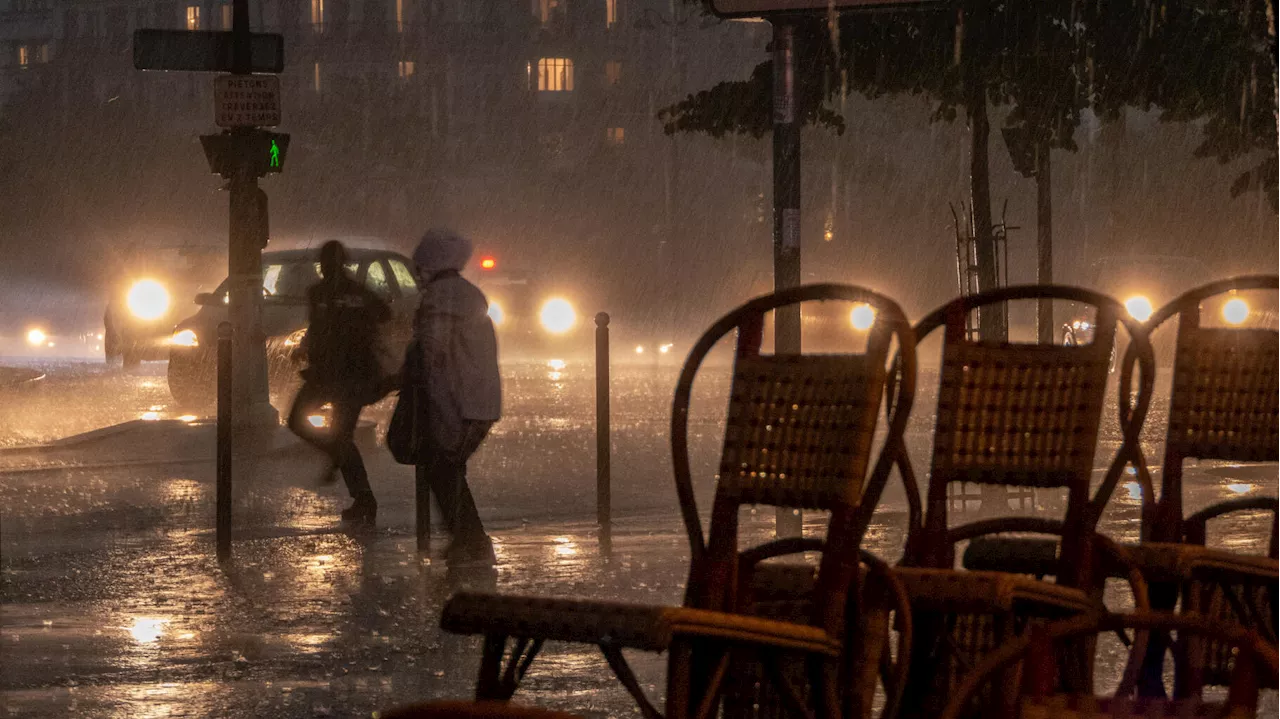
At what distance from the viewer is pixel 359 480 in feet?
40.0

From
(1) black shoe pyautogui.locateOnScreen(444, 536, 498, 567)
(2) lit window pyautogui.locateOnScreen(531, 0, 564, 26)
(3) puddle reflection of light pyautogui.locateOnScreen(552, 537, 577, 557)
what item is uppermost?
(2) lit window pyautogui.locateOnScreen(531, 0, 564, 26)

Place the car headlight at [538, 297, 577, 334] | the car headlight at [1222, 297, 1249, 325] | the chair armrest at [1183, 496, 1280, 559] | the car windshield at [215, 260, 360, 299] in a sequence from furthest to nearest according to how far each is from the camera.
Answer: the car headlight at [538, 297, 577, 334] < the car headlight at [1222, 297, 1249, 325] < the car windshield at [215, 260, 360, 299] < the chair armrest at [1183, 496, 1280, 559]

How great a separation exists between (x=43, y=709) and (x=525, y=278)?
98.4 feet

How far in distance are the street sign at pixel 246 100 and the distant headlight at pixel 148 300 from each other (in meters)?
14.4

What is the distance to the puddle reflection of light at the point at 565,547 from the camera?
1074 cm

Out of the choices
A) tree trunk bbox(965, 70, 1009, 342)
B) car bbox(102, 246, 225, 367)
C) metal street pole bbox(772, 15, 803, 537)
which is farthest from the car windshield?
metal street pole bbox(772, 15, 803, 537)

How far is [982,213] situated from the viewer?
15273mm

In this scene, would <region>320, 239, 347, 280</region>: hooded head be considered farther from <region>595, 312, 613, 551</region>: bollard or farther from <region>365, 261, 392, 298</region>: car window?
<region>365, 261, 392, 298</region>: car window

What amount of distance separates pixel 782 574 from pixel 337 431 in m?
7.96

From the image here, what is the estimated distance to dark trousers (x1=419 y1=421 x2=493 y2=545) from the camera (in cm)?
1033

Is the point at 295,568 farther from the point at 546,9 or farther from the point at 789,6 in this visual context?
the point at 546,9

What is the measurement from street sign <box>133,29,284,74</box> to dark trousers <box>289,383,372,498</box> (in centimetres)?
409

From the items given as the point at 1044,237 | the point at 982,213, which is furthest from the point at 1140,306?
the point at 982,213

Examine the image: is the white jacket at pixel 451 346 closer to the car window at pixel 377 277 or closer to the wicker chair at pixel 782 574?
the wicker chair at pixel 782 574
